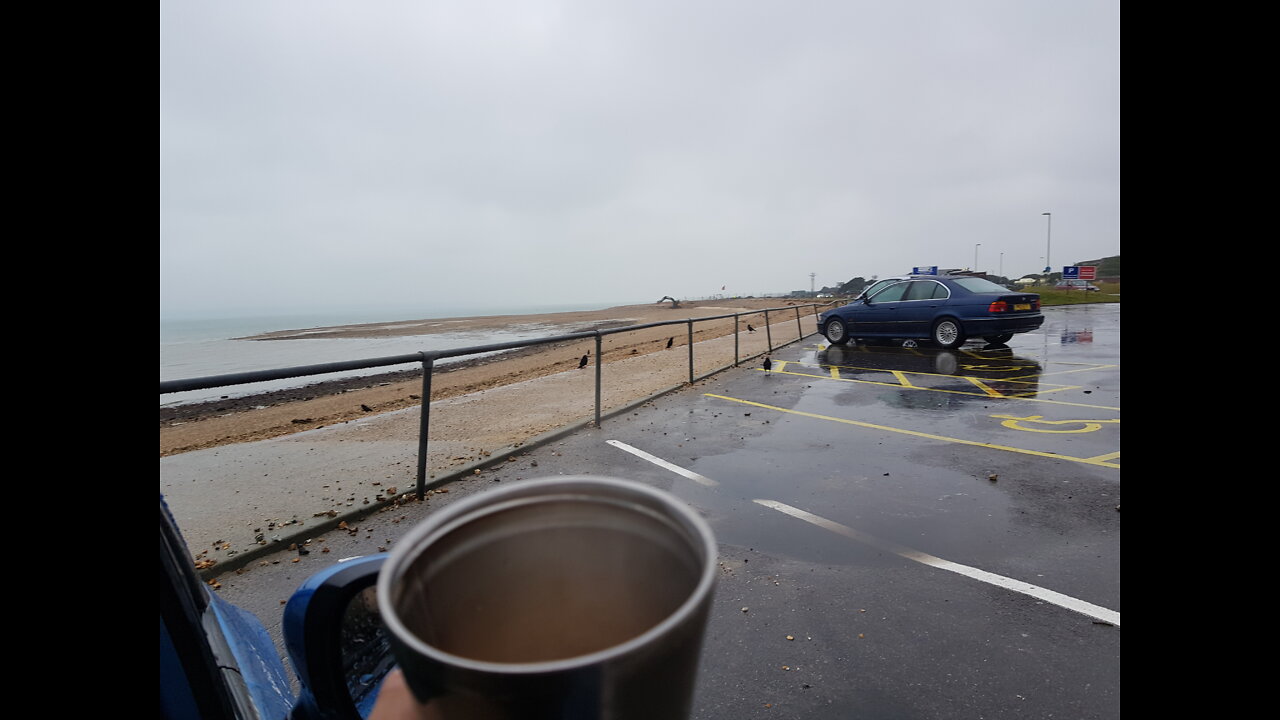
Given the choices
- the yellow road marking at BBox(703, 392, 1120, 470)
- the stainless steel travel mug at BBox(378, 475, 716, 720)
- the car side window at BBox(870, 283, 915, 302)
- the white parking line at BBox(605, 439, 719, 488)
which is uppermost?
the car side window at BBox(870, 283, 915, 302)

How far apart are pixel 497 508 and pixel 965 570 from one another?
3.40m

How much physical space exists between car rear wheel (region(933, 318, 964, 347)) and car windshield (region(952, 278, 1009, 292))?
2.67ft

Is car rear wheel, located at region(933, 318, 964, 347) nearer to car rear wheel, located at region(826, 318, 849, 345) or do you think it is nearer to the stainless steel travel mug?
car rear wheel, located at region(826, 318, 849, 345)

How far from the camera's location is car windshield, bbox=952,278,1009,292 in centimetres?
1231

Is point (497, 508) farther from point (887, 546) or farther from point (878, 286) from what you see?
point (878, 286)

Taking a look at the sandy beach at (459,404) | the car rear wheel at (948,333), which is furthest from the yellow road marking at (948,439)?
the car rear wheel at (948,333)

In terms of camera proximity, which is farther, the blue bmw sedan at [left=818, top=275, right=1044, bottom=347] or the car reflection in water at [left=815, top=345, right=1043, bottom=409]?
the blue bmw sedan at [left=818, top=275, right=1044, bottom=347]

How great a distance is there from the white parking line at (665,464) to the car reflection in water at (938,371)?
13.5 feet

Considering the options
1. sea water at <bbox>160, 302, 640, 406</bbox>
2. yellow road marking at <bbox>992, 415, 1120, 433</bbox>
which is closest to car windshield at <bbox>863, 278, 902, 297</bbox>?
yellow road marking at <bbox>992, 415, 1120, 433</bbox>

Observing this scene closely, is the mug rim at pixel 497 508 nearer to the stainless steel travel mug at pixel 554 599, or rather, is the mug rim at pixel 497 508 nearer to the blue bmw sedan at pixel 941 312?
the stainless steel travel mug at pixel 554 599

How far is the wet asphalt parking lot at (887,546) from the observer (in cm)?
231

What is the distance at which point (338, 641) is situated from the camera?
46.3 inches
